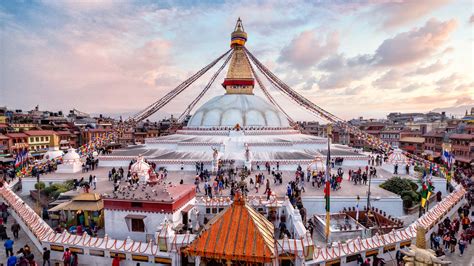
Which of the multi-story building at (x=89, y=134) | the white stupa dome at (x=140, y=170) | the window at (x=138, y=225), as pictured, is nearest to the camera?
the window at (x=138, y=225)

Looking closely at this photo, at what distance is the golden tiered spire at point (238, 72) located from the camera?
1222 inches

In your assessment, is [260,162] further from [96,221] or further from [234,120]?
[96,221]

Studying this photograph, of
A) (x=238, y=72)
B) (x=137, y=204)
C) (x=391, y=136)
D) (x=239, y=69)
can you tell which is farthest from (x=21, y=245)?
(x=391, y=136)

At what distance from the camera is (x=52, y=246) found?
9.04 metres

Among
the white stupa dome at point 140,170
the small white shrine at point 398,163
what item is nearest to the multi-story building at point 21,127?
the white stupa dome at point 140,170

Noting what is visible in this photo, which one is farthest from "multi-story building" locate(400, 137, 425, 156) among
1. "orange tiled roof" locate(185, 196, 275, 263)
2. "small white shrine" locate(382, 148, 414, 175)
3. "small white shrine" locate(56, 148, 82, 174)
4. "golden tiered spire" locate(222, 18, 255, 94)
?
"orange tiled roof" locate(185, 196, 275, 263)

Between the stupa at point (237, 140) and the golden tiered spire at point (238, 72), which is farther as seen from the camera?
the golden tiered spire at point (238, 72)

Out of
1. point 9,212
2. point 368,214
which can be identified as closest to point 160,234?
point 368,214

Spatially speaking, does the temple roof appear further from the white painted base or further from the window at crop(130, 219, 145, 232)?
the window at crop(130, 219, 145, 232)

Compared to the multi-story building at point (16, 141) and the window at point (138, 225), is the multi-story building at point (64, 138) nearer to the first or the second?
the multi-story building at point (16, 141)

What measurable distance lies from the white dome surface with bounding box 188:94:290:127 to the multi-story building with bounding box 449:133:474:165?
16.7 meters

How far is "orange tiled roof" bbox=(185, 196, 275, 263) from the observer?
457 centimetres

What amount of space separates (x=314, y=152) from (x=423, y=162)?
7617mm

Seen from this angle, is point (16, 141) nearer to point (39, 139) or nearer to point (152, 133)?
point (39, 139)
